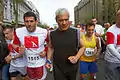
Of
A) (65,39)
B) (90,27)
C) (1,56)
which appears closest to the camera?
(65,39)

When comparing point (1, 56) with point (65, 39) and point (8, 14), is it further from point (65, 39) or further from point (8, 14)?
point (8, 14)

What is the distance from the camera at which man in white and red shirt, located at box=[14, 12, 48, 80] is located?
4.50m

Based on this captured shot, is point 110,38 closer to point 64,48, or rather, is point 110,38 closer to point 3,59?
point 64,48

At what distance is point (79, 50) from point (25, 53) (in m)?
0.98

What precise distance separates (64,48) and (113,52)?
877 mm

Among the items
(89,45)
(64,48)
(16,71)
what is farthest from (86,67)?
(64,48)

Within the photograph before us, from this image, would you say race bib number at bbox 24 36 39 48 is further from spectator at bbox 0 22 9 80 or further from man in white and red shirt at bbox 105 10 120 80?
man in white and red shirt at bbox 105 10 120 80

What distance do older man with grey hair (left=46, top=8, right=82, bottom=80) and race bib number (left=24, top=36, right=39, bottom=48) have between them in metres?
0.42

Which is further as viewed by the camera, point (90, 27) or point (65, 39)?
point (90, 27)

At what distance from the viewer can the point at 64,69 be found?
162 inches

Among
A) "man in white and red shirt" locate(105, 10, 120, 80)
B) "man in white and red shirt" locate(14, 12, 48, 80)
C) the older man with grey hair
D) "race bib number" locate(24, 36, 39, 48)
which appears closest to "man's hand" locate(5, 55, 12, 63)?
"man in white and red shirt" locate(14, 12, 48, 80)

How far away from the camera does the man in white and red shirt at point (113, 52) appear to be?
446cm

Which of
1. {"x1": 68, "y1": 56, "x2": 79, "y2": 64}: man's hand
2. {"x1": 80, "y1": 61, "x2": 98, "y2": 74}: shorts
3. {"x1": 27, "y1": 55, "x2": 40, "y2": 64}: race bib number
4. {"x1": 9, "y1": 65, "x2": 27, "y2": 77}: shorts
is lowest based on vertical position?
{"x1": 80, "y1": 61, "x2": 98, "y2": 74}: shorts

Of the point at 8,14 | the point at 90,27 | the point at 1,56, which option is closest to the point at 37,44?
the point at 1,56
